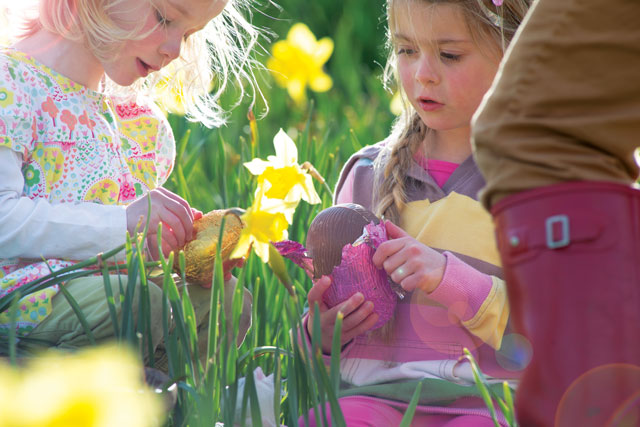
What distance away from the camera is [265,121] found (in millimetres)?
3803

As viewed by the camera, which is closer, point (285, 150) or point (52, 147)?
point (285, 150)

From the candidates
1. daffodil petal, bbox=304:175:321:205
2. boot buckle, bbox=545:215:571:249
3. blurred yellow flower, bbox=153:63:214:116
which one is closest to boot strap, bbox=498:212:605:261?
boot buckle, bbox=545:215:571:249

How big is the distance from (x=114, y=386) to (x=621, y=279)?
21.1 inches

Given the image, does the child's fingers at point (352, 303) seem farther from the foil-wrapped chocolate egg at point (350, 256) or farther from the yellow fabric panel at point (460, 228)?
the yellow fabric panel at point (460, 228)

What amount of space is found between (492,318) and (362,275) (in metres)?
0.28

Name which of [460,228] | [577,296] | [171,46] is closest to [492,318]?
[460,228]

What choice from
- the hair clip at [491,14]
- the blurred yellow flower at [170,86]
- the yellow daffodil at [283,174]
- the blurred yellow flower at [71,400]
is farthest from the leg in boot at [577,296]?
the blurred yellow flower at [170,86]

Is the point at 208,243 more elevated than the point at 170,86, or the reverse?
the point at 170,86

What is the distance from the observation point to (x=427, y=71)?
5.52 feet

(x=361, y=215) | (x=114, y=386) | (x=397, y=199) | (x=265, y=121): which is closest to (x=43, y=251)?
(x=361, y=215)

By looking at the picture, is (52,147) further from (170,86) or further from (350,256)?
(350,256)

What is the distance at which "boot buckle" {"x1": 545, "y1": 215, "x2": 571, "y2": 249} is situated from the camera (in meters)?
0.85

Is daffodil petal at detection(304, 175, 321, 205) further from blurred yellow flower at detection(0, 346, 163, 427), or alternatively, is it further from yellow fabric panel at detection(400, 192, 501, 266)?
blurred yellow flower at detection(0, 346, 163, 427)

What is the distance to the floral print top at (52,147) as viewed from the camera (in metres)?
1.54
